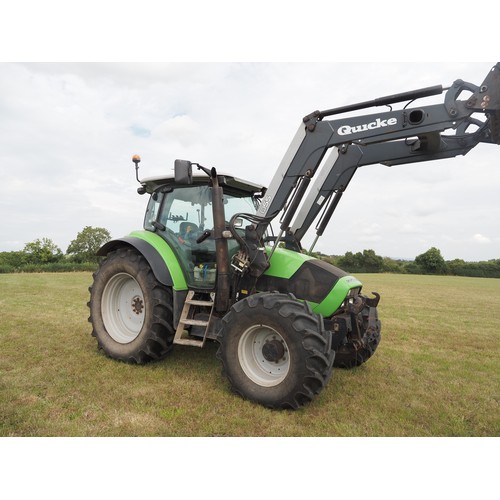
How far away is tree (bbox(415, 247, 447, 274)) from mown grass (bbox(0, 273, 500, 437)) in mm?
46146

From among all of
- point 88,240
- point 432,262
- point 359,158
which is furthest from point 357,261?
point 359,158

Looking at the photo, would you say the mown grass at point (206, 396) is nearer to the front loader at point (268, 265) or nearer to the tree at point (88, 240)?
the front loader at point (268, 265)

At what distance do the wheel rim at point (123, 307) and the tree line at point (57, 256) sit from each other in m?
27.7

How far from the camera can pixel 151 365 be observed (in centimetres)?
485

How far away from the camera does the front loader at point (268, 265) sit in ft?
11.7

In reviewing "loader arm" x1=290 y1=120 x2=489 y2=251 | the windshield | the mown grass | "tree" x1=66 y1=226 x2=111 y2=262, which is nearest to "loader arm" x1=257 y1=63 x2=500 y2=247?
"loader arm" x1=290 y1=120 x2=489 y2=251

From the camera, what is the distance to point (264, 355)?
388 cm

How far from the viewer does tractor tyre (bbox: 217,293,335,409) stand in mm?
3461

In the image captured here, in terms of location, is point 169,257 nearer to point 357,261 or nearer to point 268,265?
point 268,265

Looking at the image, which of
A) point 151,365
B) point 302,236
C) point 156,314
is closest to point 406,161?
point 302,236

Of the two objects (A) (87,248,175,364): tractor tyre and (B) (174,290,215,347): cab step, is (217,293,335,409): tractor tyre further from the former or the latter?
(A) (87,248,175,364): tractor tyre

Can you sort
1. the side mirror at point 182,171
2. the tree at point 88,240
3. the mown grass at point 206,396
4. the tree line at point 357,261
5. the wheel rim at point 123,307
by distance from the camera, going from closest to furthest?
the mown grass at point 206,396 < the side mirror at point 182,171 < the wheel rim at point 123,307 < the tree line at point 357,261 < the tree at point 88,240

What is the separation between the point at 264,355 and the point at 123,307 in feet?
8.54

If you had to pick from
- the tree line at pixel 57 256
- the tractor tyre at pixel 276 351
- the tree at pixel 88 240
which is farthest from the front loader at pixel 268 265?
the tree at pixel 88 240
